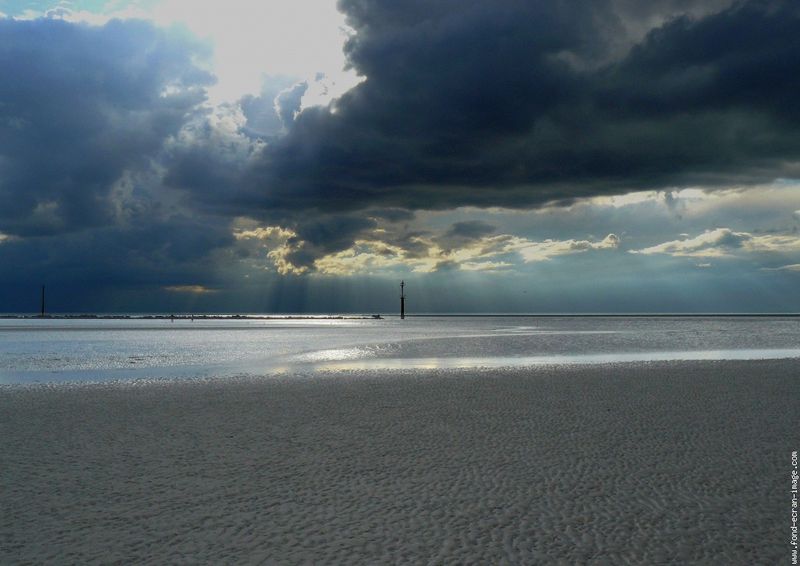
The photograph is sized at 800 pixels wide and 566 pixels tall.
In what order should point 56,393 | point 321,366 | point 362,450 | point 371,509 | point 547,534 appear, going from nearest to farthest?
point 547,534 → point 371,509 → point 362,450 → point 56,393 → point 321,366

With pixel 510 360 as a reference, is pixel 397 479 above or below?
above

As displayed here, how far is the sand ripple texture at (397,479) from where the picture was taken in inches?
253

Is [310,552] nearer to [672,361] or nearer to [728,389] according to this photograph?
[728,389]

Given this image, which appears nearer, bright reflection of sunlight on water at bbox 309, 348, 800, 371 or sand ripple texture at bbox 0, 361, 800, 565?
sand ripple texture at bbox 0, 361, 800, 565

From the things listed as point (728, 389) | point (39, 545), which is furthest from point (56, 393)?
point (728, 389)

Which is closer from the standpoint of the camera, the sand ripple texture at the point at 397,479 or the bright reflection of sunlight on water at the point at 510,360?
the sand ripple texture at the point at 397,479

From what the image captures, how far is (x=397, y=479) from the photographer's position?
889 cm

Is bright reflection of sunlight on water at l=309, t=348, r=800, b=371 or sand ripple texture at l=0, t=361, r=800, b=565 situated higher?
sand ripple texture at l=0, t=361, r=800, b=565

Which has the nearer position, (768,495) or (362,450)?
(768,495)

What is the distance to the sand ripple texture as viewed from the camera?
643 cm

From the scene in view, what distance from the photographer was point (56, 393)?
18.4m

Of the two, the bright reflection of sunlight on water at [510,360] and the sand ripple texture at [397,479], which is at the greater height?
the sand ripple texture at [397,479]

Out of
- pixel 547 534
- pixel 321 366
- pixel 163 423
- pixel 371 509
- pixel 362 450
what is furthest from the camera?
pixel 321 366

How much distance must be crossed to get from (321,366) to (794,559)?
916 inches
